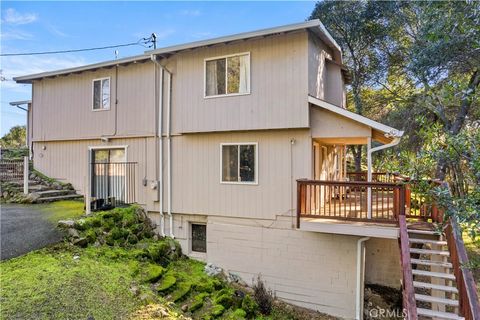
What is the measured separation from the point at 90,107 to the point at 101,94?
669 mm

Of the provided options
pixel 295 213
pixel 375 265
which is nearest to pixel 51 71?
pixel 295 213

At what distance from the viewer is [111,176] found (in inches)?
408

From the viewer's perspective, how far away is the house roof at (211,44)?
7242mm

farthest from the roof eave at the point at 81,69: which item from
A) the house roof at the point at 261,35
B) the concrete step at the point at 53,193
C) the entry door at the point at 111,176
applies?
the concrete step at the point at 53,193

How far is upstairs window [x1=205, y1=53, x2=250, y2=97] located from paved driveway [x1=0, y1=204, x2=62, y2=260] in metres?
5.51

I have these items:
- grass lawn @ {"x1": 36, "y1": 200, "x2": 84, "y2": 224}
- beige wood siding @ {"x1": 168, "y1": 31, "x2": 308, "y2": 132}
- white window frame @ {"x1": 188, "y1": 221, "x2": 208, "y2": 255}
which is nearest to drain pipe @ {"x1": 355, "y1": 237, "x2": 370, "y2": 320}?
beige wood siding @ {"x1": 168, "y1": 31, "x2": 308, "y2": 132}

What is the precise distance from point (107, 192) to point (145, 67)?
4.46 meters

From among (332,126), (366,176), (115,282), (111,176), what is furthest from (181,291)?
(366,176)

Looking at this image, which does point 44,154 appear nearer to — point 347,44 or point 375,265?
point 375,265

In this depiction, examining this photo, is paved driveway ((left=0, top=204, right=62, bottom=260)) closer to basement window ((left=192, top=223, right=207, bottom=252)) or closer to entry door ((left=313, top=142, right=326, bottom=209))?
Result: basement window ((left=192, top=223, right=207, bottom=252))

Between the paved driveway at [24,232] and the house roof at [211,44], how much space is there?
5259 millimetres

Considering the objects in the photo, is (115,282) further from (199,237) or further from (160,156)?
(160,156)

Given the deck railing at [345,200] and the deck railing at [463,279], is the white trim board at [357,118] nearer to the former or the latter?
the deck railing at [345,200]

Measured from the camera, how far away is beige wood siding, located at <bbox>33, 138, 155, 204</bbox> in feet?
32.5
